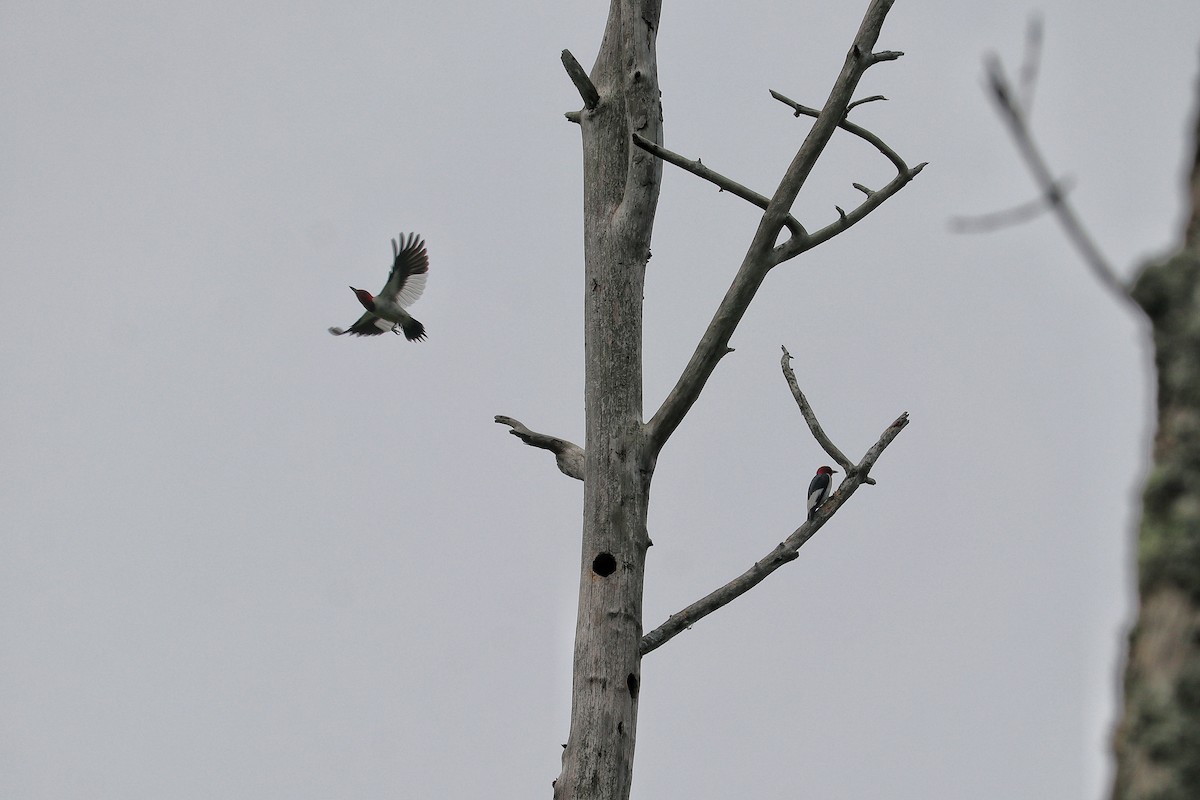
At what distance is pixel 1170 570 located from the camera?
1.50 meters

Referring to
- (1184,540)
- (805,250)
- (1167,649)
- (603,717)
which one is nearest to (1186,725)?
(1167,649)

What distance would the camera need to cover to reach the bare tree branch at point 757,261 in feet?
13.4

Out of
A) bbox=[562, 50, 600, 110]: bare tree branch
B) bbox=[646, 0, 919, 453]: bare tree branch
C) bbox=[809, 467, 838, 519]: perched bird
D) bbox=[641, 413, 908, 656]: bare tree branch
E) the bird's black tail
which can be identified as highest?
the bird's black tail

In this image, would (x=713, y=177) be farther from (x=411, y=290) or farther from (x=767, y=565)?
(x=411, y=290)

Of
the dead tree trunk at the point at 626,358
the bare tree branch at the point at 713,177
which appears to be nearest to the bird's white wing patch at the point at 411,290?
the dead tree trunk at the point at 626,358

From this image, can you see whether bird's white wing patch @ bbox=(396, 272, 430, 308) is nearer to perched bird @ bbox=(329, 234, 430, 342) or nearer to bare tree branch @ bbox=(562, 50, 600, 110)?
perched bird @ bbox=(329, 234, 430, 342)

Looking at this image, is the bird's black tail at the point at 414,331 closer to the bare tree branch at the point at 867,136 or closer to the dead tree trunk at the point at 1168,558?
the bare tree branch at the point at 867,136

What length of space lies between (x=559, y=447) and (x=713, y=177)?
1173mm

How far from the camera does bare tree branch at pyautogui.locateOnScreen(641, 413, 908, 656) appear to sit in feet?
13.6

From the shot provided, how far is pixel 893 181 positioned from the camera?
4.52 meters

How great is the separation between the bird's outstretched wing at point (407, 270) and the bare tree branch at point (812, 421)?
394 cm

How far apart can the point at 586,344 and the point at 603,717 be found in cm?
135

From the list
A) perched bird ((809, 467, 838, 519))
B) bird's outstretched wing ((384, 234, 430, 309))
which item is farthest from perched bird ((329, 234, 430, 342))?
perched bird ((809, 467, 838, 519))

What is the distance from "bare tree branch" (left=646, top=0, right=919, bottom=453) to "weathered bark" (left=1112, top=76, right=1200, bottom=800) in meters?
2.48
